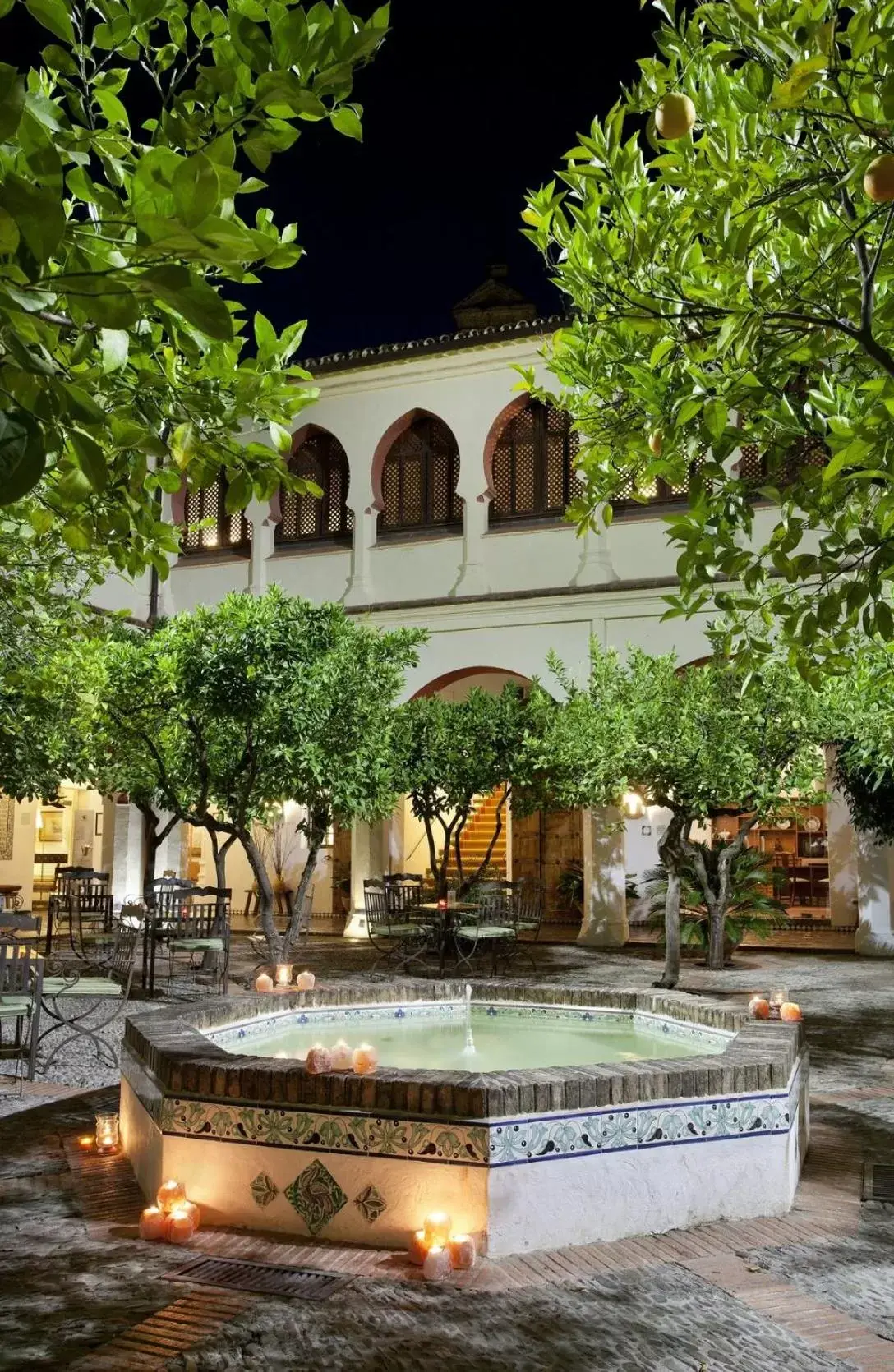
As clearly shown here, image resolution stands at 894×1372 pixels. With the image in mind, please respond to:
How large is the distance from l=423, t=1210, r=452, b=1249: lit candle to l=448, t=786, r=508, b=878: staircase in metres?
17.7

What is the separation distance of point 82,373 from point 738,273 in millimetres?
1823

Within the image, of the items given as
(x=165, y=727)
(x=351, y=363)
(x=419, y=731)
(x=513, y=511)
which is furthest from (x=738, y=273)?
(x=351, y=363)

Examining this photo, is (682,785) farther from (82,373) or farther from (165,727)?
(82,373)

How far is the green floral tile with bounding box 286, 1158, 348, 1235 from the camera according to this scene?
4566mm

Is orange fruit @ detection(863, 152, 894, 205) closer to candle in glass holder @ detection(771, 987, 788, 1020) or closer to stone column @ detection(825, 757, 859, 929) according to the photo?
candle in glass holder @ detection(771, 987, 788, 1020)

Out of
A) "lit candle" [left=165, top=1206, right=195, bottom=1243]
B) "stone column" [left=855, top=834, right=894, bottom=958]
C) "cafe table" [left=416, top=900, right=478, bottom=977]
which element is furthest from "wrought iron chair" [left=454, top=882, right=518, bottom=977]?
"lit candle" [left=165, top=1206, right=195, bottom=1243]

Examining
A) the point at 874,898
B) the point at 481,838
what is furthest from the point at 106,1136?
the point at 481,838

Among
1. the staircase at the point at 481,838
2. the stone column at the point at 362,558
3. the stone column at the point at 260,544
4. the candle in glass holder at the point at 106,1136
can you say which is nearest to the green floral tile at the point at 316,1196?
the candle in glass holder at the point at 106,1136

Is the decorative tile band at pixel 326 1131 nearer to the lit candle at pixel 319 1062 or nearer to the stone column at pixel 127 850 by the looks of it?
the lit candle at pixel 319 1062

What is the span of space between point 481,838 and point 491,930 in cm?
944

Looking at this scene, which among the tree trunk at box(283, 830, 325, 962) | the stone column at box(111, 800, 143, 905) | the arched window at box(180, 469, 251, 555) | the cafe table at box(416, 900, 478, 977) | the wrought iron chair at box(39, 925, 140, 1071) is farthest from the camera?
the arched window at box(180, 469, 251, 555)

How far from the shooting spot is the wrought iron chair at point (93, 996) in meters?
7.73

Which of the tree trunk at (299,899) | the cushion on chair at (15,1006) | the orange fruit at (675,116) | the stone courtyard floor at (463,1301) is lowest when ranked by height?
the stone courtyard floor at (463,1301)

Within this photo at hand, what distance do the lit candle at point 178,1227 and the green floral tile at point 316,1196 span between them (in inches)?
15.0
